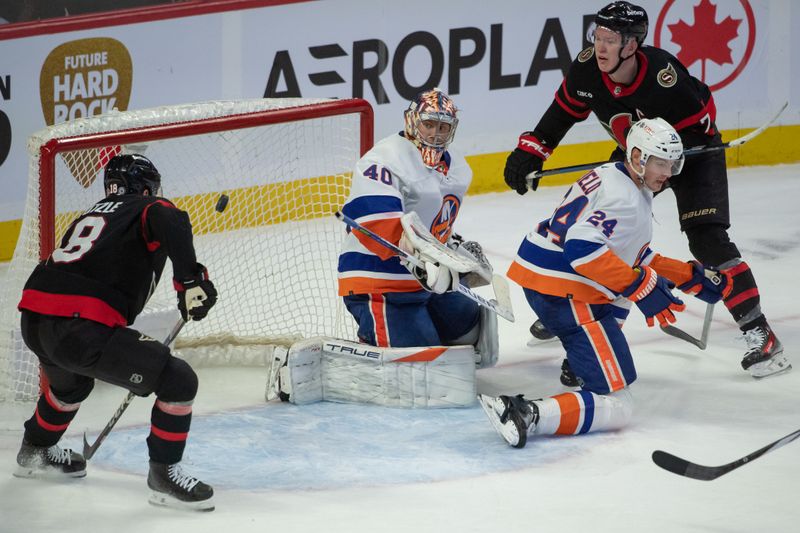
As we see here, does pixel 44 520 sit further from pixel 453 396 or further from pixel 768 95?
pixel 768 95

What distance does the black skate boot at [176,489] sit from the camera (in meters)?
3.45

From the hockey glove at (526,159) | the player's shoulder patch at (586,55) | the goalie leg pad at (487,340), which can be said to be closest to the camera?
the goalie leg pad at (487,340)

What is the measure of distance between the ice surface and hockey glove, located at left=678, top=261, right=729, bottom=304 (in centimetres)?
37

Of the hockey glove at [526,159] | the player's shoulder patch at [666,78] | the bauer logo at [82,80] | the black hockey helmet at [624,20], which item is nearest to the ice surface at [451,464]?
the hockey glove at [526,159]

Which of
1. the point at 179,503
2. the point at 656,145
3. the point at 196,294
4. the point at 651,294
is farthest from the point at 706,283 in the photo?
the point at 179,503

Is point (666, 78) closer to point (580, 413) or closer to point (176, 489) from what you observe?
point (580, 413)

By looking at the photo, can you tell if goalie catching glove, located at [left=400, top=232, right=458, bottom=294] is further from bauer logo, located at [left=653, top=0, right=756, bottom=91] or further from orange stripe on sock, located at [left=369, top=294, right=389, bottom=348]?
bauer logo, located at [left=653, top=0, right=756, bottom=91]

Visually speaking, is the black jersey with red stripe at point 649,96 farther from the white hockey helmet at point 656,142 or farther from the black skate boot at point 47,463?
the black skate boot at point 47,463

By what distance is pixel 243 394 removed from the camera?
4496 mm

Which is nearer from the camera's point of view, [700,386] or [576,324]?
[576,324]

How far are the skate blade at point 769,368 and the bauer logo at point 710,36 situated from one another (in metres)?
2.77

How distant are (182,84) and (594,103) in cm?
215

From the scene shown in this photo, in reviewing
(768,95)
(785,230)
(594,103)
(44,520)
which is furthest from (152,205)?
(768,95)

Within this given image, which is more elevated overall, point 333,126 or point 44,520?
point 333,126
